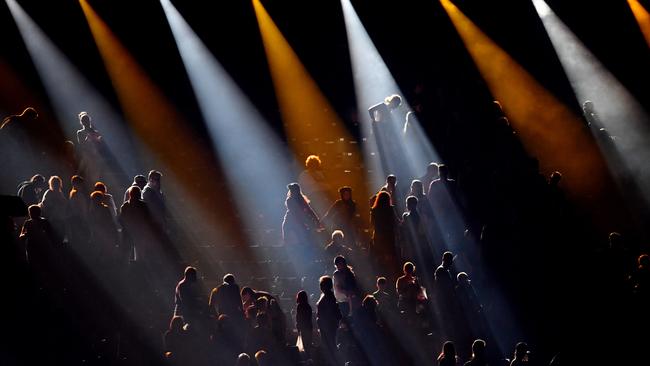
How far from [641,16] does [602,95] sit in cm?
242

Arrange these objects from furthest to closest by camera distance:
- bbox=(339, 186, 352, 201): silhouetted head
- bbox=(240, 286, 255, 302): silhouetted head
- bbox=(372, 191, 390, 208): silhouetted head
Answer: bbox=(339, 186, 352, 201): silhouetted head < bbox=(372, 191, 390, 208): silhouetted head < bbox=(240, 286, 255, 302): silhouetted head

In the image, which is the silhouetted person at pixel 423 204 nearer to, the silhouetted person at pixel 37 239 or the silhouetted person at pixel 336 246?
the silhouetted person at pixel 336 246

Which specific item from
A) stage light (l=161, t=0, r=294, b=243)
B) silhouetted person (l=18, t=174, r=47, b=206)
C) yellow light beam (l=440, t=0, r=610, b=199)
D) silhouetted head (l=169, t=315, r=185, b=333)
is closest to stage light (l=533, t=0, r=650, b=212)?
yellow light beam (l=440, t=0, r=610, b=199)

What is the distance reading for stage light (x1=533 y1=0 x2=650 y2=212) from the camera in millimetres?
17375

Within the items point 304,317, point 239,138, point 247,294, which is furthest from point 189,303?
point 239,138

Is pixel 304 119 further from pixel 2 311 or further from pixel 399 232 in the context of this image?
pixel 2 311

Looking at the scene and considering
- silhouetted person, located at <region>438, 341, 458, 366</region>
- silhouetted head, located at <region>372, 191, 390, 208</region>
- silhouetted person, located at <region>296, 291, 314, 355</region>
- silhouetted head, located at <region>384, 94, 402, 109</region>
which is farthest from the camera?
silhouetted head, located at <region>384, 94, 402, 109</region>

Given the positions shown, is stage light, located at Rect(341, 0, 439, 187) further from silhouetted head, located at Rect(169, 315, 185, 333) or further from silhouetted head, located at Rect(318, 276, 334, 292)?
silhouetted head, located at Rect(169, 315, 185, 333)

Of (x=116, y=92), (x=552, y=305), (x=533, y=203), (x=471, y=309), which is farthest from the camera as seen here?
(x=116, y=92)

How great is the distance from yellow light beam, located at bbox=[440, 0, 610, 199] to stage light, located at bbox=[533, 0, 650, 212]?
0.66 meters

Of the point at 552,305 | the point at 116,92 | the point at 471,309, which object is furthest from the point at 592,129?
the point at 116,92

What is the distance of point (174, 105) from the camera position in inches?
798

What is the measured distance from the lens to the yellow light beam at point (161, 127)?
52.2ft

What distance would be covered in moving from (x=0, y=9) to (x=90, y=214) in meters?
11.4
